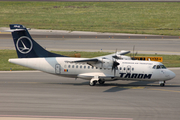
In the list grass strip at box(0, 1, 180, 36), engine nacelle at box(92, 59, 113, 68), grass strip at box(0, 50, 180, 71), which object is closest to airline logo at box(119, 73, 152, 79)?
engine nacelle at box(92, 59, 113, 68)

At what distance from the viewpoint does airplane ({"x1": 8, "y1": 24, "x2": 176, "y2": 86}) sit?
2916 centimetres

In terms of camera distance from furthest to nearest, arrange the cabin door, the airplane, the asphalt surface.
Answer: the cabin door
the airplane
the asphalt surface

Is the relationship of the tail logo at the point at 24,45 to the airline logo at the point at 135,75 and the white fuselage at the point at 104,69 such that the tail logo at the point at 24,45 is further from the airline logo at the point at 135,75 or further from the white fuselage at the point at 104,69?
the airline logo at the point at 135,75

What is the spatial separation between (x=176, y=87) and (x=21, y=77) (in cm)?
1838

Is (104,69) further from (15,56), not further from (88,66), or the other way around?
(15,56)

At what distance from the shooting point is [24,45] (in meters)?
31.0

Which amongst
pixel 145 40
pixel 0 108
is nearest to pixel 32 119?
pixel 0 108

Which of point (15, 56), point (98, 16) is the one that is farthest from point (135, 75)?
point (98, 16)

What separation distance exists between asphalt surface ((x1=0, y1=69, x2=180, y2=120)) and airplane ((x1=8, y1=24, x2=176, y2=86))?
109 centimetres

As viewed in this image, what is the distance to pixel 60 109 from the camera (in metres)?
21.4

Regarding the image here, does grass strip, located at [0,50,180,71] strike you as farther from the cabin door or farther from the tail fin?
the cabin door

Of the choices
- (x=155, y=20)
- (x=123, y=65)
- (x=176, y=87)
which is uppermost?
(x=155, y=20)

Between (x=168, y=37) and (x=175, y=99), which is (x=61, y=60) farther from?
(x=168, y=37)

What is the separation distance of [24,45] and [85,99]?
10840mm
